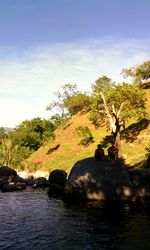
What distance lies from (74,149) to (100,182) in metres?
48.9

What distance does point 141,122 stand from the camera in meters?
78.6

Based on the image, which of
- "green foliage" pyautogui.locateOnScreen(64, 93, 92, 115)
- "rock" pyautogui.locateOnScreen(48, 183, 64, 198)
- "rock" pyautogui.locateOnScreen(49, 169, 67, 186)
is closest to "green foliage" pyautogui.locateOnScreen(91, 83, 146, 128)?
"rock" pyautogui.locateOnScreen(49, 169, 67, 186)

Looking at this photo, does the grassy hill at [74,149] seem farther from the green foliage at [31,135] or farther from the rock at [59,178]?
the rock at [59,178]

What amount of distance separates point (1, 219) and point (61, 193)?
1421cm

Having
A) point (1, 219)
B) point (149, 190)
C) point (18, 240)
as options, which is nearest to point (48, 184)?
point (149, 190)

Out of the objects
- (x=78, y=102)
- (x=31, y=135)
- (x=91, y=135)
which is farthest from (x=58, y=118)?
(x=91, y=135)

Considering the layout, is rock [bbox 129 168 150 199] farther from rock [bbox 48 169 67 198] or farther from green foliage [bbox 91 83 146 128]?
green foliage [bbox 91 83 146 128]

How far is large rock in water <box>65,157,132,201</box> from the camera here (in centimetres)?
3375

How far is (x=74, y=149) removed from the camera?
8294 centimetres

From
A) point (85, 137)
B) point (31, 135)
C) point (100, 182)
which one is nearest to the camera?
point (100, 182)

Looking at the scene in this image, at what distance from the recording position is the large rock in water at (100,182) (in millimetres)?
33750

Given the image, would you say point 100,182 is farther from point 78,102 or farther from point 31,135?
point 78,102

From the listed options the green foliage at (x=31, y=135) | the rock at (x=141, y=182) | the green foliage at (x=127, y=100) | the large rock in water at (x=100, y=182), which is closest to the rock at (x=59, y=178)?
the large rock in water at (x=100, y=182)

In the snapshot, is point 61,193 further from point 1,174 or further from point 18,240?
point 1,174
